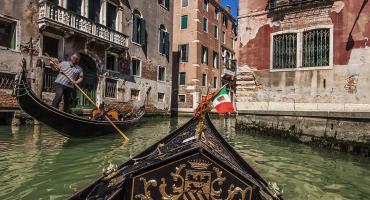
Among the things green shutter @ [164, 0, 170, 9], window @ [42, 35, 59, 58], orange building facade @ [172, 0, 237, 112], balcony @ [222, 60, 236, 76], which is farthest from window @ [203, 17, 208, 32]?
window @ [42, 35, 59, 58]

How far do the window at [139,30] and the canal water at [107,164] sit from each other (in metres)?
9.09

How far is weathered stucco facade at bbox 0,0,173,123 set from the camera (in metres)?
9.34

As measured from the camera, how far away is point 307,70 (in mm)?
7793

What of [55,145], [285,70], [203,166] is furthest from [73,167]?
[285,70]

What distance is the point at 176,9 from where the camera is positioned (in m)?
21.8

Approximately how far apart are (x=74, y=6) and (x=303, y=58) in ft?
27.8

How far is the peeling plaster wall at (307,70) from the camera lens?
7117 millimetres

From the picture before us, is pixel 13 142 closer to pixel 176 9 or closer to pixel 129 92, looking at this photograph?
pixel 129 92

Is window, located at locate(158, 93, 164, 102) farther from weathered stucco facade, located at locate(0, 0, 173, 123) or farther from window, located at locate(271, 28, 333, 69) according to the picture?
window, located at locate(271, 28, 333, 69)

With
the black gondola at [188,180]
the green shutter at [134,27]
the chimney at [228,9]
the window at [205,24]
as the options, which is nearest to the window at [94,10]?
the green shutter at [134,27]

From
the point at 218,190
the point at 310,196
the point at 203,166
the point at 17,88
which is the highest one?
the point at 17,88

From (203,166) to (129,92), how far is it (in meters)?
12.7

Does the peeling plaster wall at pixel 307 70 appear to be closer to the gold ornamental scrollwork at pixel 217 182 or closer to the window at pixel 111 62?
the gold ornamental scrollwork at pixel 217 182

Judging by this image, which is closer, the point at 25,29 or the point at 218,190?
the point at 218,190
